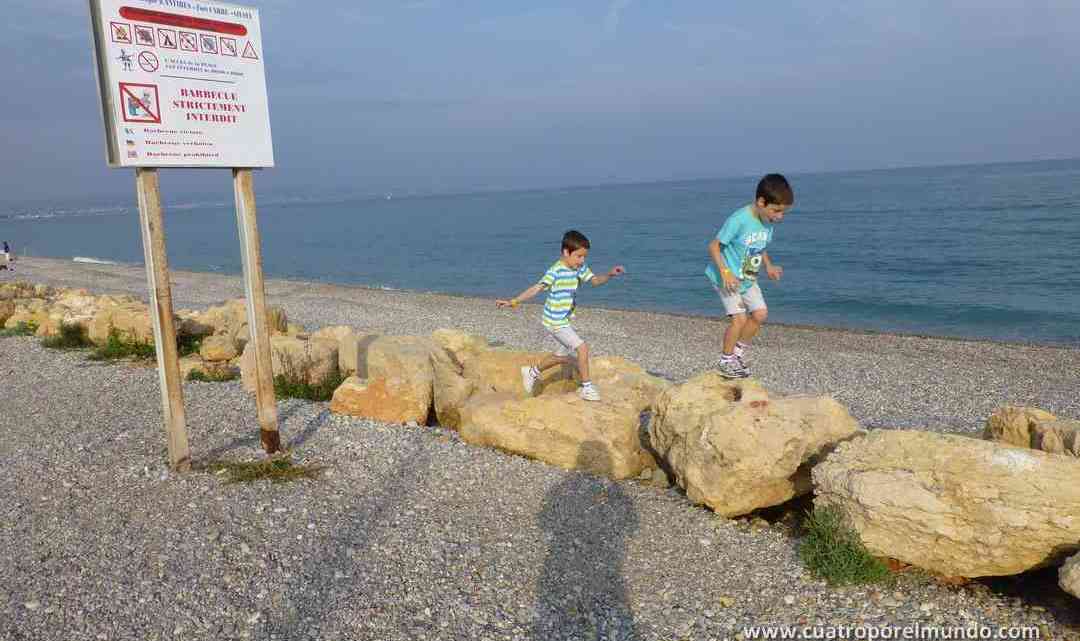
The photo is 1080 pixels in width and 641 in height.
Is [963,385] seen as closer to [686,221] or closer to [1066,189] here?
[686,221]

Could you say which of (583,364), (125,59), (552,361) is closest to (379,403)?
(552,361)

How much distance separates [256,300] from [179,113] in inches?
66.2

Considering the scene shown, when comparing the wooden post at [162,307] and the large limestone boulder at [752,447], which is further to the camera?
the wooden post at [162,307]

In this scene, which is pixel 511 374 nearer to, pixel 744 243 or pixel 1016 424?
pixel 744 243

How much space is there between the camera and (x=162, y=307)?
607 centimetres

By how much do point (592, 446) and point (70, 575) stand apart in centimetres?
402

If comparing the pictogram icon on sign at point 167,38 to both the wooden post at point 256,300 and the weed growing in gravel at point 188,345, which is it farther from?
the weed growing in gravel at point 188,345

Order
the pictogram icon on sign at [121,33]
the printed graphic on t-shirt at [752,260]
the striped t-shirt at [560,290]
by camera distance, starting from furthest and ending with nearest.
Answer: the striped t-shirt at [560,290] → the printed graphic on t-shirt at [752,260] → the pictogram icon on sign at [121,33]

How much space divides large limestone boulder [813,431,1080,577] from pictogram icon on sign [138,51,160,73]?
19.1ft

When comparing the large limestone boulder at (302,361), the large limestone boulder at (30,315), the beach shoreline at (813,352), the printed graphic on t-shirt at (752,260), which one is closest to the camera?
the printed graphic on t-shirt at (752,260)

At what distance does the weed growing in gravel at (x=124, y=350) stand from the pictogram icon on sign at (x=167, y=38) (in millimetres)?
6787

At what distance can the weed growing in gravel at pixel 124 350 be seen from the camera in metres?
11.5

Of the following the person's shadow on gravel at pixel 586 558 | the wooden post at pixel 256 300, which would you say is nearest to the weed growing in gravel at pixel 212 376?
the wooden post at pixel 256 300

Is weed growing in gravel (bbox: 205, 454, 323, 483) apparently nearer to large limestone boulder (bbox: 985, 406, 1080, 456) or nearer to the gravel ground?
the gravel ground
